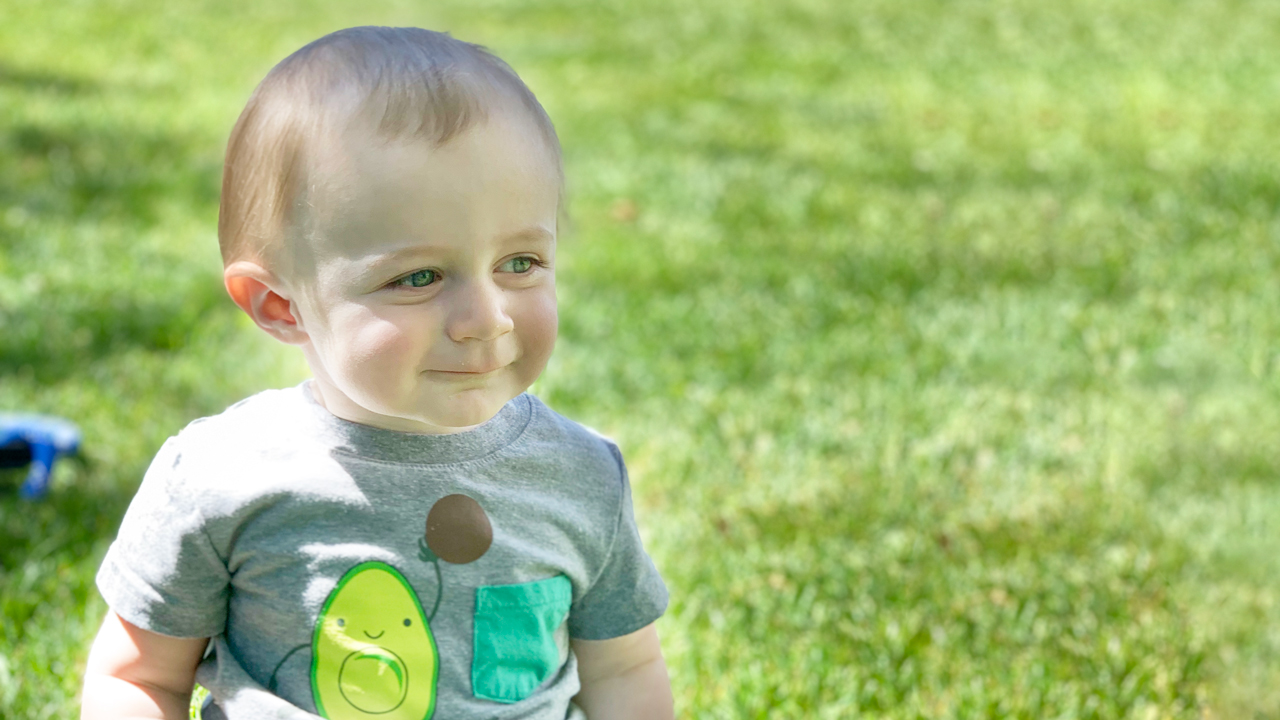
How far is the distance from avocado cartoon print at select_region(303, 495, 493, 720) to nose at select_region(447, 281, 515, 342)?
0.25 metres

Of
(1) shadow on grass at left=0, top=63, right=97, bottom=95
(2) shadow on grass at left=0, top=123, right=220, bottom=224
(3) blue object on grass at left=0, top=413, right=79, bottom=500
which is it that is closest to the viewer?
(3) blue object on grass at left=0, top=413, right=79, bottom=500

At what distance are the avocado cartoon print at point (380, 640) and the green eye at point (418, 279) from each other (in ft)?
0.94

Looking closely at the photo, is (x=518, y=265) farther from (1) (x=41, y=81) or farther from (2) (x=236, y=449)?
(1) (x=41, y=81)

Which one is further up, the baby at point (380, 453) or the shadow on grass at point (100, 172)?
the baby at point (380, 453)

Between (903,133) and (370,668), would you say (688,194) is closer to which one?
(903,133)

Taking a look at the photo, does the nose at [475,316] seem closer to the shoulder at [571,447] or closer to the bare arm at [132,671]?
the shoulder at [571,447]

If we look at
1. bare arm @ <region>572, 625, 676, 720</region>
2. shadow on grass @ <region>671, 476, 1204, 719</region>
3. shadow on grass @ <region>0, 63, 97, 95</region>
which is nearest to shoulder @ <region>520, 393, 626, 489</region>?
bare arm @ <region>572, 625, 676, 720</region>

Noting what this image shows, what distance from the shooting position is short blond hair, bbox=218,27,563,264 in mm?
1469

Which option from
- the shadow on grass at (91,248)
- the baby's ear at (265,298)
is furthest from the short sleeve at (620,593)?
the shadow on grass at (91,248)

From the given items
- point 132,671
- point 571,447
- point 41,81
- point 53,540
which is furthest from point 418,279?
point 41,81

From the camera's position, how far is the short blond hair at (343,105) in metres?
1.47

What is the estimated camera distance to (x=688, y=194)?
5.60 m

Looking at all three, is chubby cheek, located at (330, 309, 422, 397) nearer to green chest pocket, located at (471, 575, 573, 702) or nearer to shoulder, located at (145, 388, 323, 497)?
shoulder, located at (145, 388, 323, 497)

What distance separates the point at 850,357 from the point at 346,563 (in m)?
2.60
